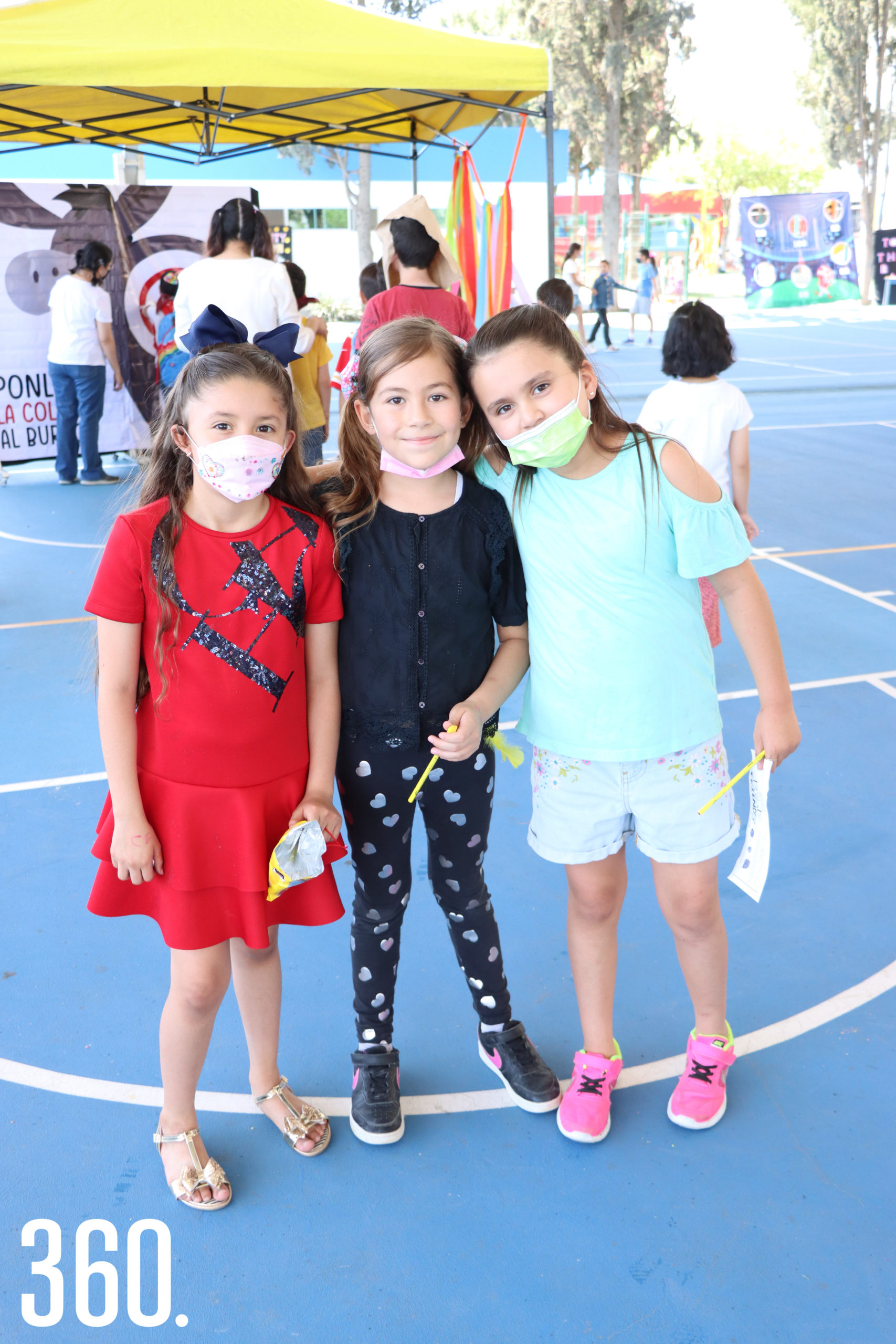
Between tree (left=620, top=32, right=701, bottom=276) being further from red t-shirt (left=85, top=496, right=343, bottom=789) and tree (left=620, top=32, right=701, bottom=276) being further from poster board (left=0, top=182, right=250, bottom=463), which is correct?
red t-shirt (left=85, top=496, right=343, bottom=789)

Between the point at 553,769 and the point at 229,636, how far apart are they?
64cm

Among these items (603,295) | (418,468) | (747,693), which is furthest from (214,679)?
(603,295)

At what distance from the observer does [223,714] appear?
1671mm

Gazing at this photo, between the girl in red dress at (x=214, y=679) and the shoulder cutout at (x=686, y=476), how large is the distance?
1.90 feet

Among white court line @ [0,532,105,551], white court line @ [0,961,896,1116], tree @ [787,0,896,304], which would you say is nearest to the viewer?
white court line @ [0,961,896,1116]

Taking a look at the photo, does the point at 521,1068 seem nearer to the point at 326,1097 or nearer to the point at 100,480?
the point at 326,1097

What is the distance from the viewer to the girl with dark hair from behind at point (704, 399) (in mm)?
3461

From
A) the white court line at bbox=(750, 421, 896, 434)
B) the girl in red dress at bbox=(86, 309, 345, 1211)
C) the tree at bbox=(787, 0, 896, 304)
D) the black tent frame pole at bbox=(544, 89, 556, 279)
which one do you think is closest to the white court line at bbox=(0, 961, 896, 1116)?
the girl in red dress at bbox=(86, 309, 345, 1211)

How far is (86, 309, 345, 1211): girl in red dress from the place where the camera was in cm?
163

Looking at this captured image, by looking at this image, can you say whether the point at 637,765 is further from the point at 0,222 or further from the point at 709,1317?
the point at 0,222

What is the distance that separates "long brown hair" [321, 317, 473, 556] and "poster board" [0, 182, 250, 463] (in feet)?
21.9

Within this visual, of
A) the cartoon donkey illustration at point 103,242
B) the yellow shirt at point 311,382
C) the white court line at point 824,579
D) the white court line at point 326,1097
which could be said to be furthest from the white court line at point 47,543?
the white court line at point 326,1097

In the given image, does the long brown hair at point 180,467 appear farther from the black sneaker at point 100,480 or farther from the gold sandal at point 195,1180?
the black sneaker at point 100,480

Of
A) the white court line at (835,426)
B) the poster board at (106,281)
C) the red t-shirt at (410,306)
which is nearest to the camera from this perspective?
the red t-shirt at (410,306)
